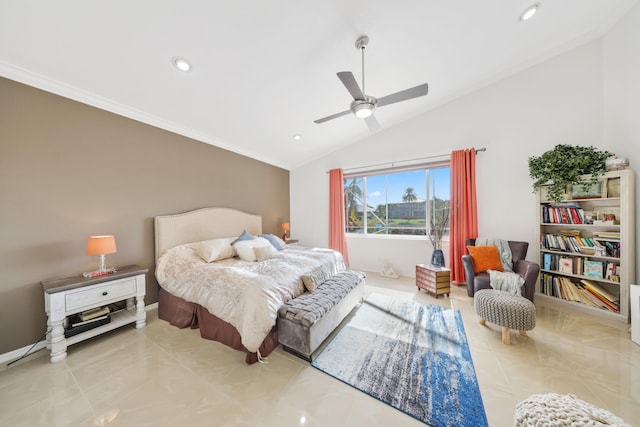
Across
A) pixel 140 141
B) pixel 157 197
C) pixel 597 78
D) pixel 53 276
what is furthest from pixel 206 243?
pixel 597 78

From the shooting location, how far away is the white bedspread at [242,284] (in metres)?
1.80

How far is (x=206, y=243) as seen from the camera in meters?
2.90

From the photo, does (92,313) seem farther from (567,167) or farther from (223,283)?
(567,167)

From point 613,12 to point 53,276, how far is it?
273 inches

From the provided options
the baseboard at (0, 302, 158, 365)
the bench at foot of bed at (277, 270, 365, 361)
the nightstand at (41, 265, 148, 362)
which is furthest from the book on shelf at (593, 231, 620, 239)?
the baseboard at (0, 302, 158, 365)

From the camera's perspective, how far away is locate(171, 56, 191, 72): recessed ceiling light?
205 cm

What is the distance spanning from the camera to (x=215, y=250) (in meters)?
2.81

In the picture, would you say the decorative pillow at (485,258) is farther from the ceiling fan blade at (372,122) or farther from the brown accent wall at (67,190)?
the brown accent wall at (67,190)

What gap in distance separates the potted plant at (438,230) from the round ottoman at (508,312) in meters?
1.28

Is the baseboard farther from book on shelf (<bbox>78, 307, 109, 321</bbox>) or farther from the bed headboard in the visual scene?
the bed headboard

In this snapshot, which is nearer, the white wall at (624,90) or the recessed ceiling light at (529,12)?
the recessed ceiling light at (529,12)

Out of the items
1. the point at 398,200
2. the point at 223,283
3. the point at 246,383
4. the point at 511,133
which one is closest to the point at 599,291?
the point at 511,133

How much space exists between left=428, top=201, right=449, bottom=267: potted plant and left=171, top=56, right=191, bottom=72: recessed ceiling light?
4182 mm

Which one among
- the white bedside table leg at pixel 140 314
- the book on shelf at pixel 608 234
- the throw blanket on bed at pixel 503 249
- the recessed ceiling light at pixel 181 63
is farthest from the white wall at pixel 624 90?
the white bedside table leg at pixel 140 314
